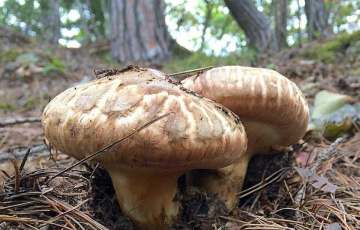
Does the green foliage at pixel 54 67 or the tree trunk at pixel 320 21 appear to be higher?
the tree trunk at pixel 320 21

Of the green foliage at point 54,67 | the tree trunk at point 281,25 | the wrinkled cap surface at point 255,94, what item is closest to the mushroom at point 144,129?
the wrinkled cap surface at point 255,94

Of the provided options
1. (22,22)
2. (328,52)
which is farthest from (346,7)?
(22,22)

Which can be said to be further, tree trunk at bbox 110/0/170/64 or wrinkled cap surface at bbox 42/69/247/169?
tree trunk at bbox 110/0/170/64

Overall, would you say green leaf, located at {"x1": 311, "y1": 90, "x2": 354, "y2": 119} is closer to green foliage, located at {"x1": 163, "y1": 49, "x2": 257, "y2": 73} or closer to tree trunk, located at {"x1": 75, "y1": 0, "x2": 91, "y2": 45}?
green foliage, located at {"x1": 163, "y1": 49, "x2": 257, "y2": 73}

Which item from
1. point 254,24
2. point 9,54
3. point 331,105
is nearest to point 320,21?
point 254,24

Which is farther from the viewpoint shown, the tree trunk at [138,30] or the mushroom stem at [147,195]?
the tree trunk at [138,30]

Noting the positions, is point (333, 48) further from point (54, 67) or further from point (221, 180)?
point (54, 67)

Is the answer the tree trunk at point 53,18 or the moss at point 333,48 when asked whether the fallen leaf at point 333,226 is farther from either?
the tree trunk at point 53,18

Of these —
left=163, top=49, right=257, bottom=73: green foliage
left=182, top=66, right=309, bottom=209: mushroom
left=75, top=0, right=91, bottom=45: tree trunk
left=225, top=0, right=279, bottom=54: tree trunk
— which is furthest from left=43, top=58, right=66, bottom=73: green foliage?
left=182, top=66, right=309, bottom=209: mushroom
